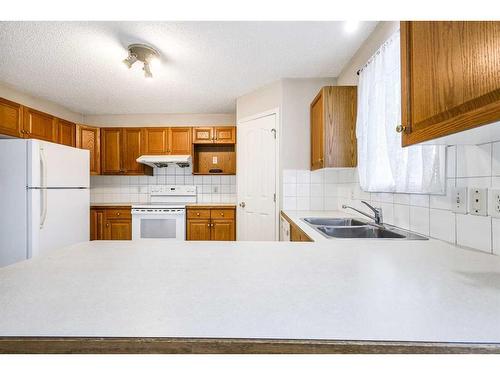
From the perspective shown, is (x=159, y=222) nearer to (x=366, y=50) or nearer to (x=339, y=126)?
(x=339, y=126)

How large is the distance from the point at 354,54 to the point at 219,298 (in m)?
2.58

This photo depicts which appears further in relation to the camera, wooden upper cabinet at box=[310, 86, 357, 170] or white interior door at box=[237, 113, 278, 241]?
white interior door at box=[237, 113, 278, 241]

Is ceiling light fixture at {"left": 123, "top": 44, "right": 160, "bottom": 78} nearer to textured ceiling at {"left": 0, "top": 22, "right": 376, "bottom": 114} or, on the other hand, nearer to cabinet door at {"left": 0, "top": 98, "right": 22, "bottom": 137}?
textured ceiling at {"left": 0, "top": 22, "right": 376, "bottom": 114}

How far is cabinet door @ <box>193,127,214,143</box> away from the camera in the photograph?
12.8ft

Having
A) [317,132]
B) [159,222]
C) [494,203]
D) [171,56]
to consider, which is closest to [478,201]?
[494,203]

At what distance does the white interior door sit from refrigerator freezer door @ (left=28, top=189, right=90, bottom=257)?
6.56ft

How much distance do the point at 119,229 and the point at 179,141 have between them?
63.4 inches

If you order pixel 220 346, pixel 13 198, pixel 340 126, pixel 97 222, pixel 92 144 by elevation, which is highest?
pixel 92 144

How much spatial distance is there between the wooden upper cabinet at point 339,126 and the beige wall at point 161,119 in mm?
2266

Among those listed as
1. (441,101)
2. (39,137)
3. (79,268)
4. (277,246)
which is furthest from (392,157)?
(39,137)

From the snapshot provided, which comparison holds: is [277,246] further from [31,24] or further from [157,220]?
[157,220]

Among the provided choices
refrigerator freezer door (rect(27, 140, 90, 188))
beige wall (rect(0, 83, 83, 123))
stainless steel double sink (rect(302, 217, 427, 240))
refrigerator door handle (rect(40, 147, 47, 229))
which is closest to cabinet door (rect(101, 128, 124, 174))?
beige wall (rect(0, 83, 83, 123))

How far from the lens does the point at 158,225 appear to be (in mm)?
3572
